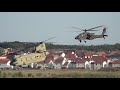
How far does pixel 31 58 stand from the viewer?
24.7 ft

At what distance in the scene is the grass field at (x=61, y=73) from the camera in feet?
23.0

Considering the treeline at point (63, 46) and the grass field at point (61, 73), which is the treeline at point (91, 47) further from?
the grass field at point (61, 73)

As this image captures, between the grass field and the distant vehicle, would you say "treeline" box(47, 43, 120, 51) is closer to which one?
the distant vehicle

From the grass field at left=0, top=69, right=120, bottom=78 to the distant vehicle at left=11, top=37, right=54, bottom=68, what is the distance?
21cm

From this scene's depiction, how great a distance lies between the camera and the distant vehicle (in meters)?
7.44

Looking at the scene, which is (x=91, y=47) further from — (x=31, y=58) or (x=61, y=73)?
(x=31, y=58)

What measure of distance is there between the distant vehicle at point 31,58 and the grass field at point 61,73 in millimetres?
213

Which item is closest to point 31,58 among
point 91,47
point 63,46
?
point 63,46

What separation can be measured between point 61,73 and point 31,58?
0.71m
